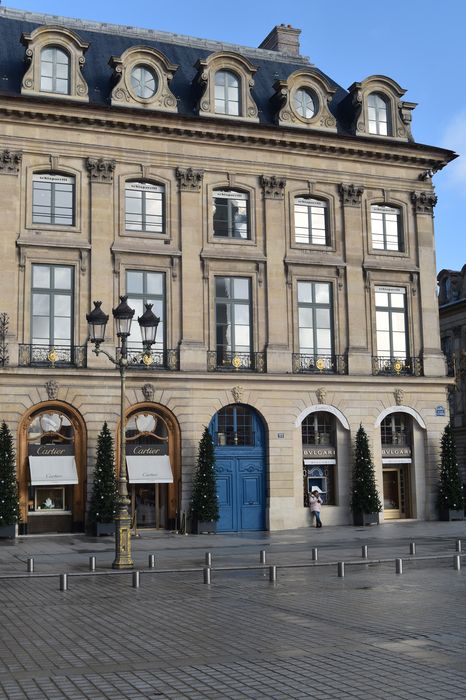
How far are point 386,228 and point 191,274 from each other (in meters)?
9.53

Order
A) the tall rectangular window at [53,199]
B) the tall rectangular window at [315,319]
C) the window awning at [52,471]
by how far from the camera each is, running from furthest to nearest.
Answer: the tall rectangular window at [315,319], the tall rectangular window at [53,199], the window awning at [52,471]

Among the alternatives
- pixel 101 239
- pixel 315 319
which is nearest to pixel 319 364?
pixel 315 319

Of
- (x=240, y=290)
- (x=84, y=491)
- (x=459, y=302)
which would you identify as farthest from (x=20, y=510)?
(x=459, y=302)

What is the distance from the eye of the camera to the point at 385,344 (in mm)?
39750

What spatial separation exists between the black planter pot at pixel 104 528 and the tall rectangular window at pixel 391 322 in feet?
44.8

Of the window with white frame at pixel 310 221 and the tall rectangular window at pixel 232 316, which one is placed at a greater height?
the window with white frame at pixel 310 221

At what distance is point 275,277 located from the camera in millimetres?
37906

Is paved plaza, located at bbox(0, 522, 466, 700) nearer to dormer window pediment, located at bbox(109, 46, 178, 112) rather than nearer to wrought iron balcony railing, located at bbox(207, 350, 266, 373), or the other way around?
wrought iron balcony railing, located at bbox(207, 350, 266, 373)

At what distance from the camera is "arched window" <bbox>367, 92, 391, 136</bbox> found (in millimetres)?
41062

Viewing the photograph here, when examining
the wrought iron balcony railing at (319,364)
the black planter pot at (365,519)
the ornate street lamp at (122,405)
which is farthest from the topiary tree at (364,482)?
the ornate street lamp at (122,405)

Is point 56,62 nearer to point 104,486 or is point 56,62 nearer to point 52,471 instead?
point 52,471

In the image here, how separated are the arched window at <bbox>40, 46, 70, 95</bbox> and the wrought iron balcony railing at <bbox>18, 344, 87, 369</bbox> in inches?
390

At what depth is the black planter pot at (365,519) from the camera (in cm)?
3725

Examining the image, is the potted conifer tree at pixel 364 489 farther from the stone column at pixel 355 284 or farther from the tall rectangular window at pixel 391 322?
the tall rectangular window at pixel 391 322
